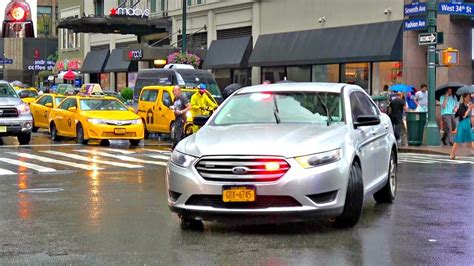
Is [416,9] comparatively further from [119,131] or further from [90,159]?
[90,159]

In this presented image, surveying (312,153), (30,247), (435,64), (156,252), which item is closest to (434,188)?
(312,153)

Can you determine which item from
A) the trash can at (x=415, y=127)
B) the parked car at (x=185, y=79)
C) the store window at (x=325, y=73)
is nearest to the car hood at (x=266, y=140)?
the trash can at (x=415, y=127)

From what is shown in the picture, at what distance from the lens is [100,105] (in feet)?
74.6

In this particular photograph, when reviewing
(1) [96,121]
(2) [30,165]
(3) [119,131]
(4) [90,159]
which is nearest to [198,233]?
(2) [30,165]

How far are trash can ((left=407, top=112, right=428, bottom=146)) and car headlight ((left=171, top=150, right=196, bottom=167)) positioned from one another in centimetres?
1544

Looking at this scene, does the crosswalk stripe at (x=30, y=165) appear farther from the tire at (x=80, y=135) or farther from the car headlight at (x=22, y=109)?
the tire at (x=80, y=135)

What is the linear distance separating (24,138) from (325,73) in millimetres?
16798

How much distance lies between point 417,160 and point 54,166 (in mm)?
8685

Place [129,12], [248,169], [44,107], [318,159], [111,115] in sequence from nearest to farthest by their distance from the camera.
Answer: [248,169], [318,159], [111,115], [44,107], [129,12]

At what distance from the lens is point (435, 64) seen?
21797mm

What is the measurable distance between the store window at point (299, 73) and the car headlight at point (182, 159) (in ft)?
91.1

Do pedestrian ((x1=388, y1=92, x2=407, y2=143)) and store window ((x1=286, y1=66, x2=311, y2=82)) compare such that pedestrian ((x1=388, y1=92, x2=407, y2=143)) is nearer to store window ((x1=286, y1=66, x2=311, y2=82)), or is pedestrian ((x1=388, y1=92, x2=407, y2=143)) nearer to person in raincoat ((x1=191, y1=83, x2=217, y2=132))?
person in raincoat ((x1=191, y1=83, x2=217, y2=132))

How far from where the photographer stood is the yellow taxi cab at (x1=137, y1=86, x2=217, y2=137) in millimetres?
23600

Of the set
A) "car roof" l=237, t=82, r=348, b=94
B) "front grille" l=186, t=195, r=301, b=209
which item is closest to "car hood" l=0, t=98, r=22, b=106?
"car roof" l=237, t=82, r=348, b=94
